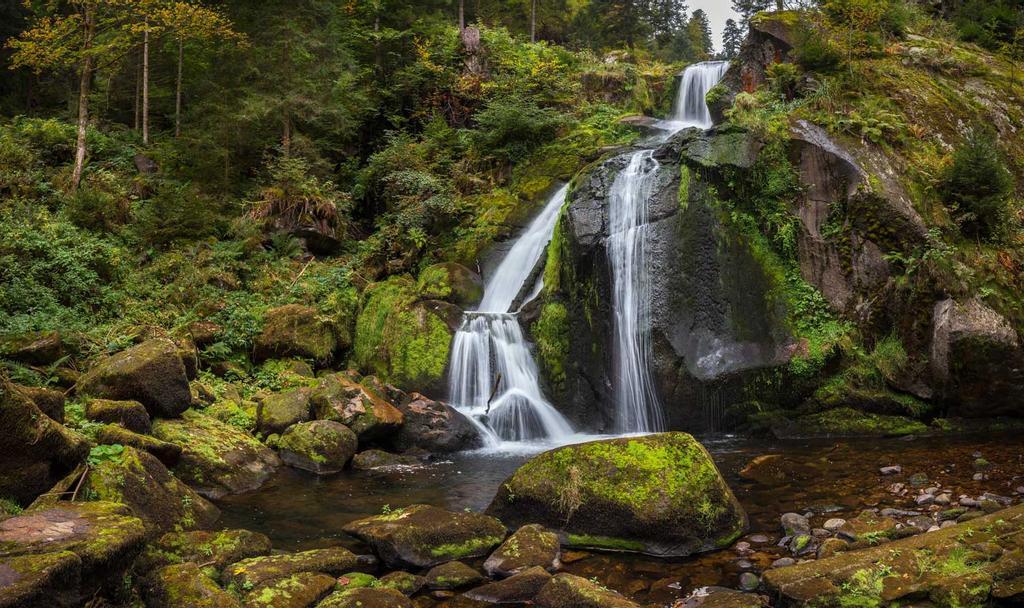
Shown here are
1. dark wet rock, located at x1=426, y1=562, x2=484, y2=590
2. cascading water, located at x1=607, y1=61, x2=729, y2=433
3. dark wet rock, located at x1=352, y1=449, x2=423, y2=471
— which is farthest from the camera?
cascading water, located at x1=607, y1=61, x2=729, y2=433

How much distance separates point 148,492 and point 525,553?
3.91 metres

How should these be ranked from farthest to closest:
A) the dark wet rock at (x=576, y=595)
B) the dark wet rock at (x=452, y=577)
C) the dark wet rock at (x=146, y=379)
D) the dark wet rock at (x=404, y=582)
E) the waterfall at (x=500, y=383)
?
the waterfall at (x=500, y=383) < the dark wet rock at (x=146, y=379) < the dark wet rock at (x=452, y=577) < the dark wet rock at (x=404, y=582) < the dark wet rock at (x=576, y=595)

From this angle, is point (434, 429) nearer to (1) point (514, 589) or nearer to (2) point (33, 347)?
(1) point (514, 589)

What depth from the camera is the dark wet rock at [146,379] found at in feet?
28.7

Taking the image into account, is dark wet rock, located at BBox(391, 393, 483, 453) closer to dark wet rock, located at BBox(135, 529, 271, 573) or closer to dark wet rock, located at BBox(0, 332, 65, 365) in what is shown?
dark wet rock, located at BBox(135, 529, 271, 573)

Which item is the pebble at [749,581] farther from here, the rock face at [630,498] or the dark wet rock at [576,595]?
the dark wet rock at [576,595]

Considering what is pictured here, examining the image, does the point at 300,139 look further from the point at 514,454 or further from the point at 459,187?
the point at 514,454

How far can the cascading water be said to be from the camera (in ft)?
37.1

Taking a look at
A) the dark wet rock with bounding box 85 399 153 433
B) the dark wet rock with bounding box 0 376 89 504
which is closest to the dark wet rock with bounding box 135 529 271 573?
the dark wet rock with bounding box 0 376 89 504

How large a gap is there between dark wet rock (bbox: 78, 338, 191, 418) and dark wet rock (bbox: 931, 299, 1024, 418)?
40.0 ft

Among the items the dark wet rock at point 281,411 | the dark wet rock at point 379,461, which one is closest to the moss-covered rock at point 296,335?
the dark wet rock at point 281,411

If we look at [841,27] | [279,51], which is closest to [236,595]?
[279,51]

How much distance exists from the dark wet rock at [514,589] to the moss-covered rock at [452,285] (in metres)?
8.84

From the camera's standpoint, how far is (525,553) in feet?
19.6
